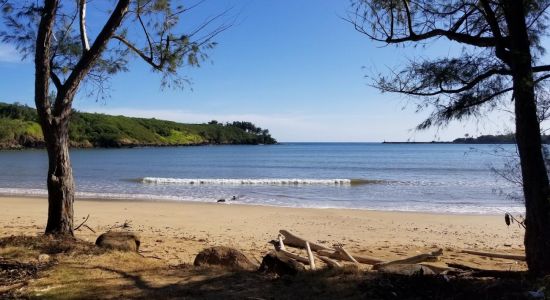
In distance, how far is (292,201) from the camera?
76.1 feet

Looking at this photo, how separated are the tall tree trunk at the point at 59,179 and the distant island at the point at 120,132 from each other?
281ft

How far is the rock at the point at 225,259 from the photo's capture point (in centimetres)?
714

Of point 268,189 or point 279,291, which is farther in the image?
point 268,189

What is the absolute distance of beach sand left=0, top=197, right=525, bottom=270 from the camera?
401 inches

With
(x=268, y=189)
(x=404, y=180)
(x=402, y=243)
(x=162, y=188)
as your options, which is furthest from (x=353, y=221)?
(x=404, y=180)

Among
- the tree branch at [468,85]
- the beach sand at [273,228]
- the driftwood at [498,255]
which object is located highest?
the tree branch at [468,85]

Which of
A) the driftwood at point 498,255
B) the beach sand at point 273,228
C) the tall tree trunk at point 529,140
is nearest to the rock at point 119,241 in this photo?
the beach sand at point 273,228

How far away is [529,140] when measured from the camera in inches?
215

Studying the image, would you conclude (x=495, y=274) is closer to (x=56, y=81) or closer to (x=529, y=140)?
(x=529, y=140)

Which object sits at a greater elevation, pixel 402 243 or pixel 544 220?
pixel 544 220

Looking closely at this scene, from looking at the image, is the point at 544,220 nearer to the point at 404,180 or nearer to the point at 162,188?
the point at 162,188

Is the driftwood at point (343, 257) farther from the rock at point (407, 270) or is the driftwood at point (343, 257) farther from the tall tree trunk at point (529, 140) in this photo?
the tall tree trunk at point (529, 140)

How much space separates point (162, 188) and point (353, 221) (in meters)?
17.3

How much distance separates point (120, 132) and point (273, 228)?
455 feet
